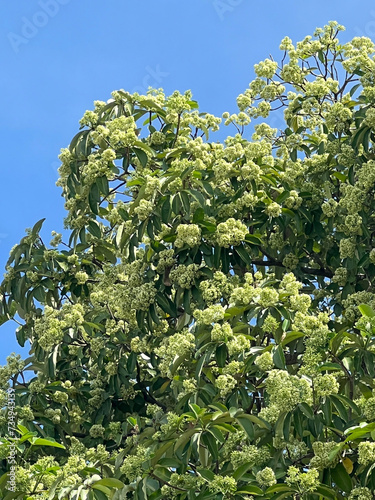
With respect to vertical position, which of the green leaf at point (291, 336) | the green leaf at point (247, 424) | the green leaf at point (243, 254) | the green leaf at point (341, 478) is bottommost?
the green leaf at point (341, 478)

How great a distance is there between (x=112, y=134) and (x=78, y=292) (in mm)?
1412

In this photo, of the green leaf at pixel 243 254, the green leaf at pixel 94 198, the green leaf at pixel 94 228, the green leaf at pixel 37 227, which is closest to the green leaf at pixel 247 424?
the green leaf at pixel 243 254

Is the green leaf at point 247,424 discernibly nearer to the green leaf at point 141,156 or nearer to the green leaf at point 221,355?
the green leaf at point 221,355

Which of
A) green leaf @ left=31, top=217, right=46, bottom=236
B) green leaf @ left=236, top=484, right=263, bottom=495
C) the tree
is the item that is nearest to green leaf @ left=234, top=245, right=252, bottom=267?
the tree

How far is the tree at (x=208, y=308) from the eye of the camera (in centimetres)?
423

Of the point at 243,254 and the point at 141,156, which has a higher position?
the point at 141,156

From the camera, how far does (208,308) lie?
4.99 metres

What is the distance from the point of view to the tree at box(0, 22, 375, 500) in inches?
167

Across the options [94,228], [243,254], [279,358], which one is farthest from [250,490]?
[94,228]

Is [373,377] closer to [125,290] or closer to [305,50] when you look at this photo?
[125,290]

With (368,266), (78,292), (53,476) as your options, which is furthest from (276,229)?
(53,476)

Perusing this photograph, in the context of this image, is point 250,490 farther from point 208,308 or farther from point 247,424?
point 208,308

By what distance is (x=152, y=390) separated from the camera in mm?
6242

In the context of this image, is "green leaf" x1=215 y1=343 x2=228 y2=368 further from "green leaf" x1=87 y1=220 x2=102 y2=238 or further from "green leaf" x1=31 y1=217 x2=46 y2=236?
"green leaf" x1=31 y1=217 x2=46 y2=236
